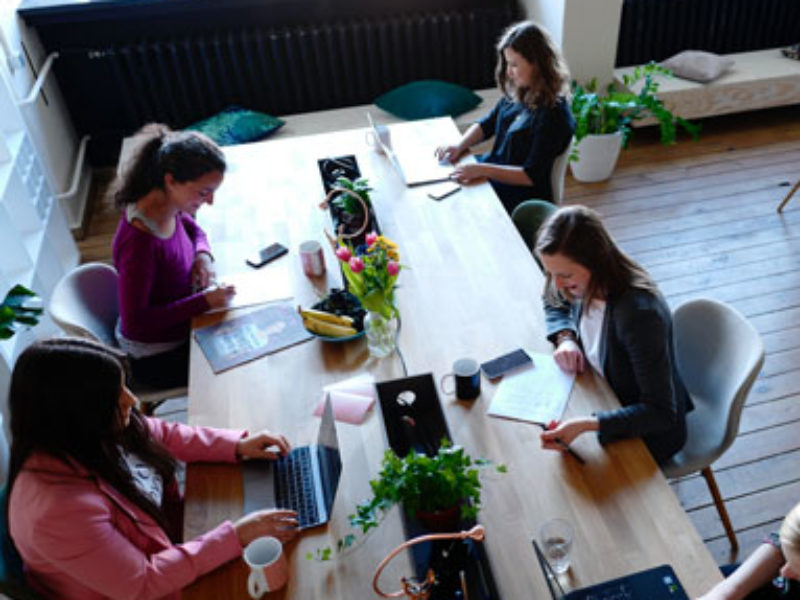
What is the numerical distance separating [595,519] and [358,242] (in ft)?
4.51

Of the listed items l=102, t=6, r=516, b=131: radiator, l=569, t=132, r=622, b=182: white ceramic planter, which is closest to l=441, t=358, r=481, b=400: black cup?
l=569, t=132, r=622, b=182: white ceramic planter

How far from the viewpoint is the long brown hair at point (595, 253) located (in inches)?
68.9

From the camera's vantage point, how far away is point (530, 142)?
115 inches

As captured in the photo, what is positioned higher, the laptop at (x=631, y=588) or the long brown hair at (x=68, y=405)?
the long brown hair at (x=68, y=405)

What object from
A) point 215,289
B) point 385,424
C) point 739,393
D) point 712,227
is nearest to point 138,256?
point 215,289

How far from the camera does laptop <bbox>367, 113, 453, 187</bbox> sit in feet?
9.58

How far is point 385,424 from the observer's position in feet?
5.76

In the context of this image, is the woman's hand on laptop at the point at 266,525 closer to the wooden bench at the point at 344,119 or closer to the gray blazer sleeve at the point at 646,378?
the gray blazer sleeve at the point at 646,378

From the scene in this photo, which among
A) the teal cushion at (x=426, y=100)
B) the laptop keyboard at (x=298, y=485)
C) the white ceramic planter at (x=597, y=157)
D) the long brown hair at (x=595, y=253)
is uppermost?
the long brown hair at (x=595, y=253)

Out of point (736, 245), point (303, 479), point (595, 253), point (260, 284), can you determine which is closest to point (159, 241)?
point (260, 284)

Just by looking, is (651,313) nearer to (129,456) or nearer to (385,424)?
(385,424)

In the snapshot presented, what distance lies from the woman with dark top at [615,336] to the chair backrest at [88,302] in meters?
1.50

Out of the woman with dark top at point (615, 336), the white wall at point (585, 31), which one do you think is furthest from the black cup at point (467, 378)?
the white wall at point (585, 31)

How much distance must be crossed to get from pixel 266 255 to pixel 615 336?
1309mm
